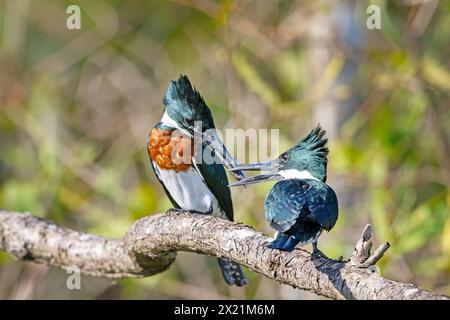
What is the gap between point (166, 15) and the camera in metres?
5.39

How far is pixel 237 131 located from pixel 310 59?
0.74 m

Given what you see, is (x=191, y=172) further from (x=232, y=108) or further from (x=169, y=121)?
(x=232, y=108)

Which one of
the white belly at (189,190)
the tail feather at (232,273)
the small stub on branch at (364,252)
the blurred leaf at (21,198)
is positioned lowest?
the small stub on branch at (364,252)

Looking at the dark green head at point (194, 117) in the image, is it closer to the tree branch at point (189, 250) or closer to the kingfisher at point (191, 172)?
the kingfisher at point (191, 172)

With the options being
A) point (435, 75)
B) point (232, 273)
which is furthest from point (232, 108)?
point (435, 75)

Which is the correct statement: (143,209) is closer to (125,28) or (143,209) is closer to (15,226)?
(15,226)

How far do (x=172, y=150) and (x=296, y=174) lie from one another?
0.97 metres

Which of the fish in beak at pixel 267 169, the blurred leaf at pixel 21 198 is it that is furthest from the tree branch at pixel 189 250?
the blurred leaf at pixel 21 198

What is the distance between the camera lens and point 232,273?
346cm

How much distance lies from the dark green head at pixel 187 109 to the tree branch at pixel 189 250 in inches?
22.7

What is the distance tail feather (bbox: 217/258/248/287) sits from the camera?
345 cm

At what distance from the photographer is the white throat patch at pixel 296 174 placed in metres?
2.48

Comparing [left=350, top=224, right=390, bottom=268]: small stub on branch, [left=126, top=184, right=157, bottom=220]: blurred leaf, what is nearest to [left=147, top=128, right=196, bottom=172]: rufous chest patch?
[left=126, top=184, right=157, bottom=220]: blurred leaf

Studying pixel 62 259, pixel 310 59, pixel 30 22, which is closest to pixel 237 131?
pixel 310 59
